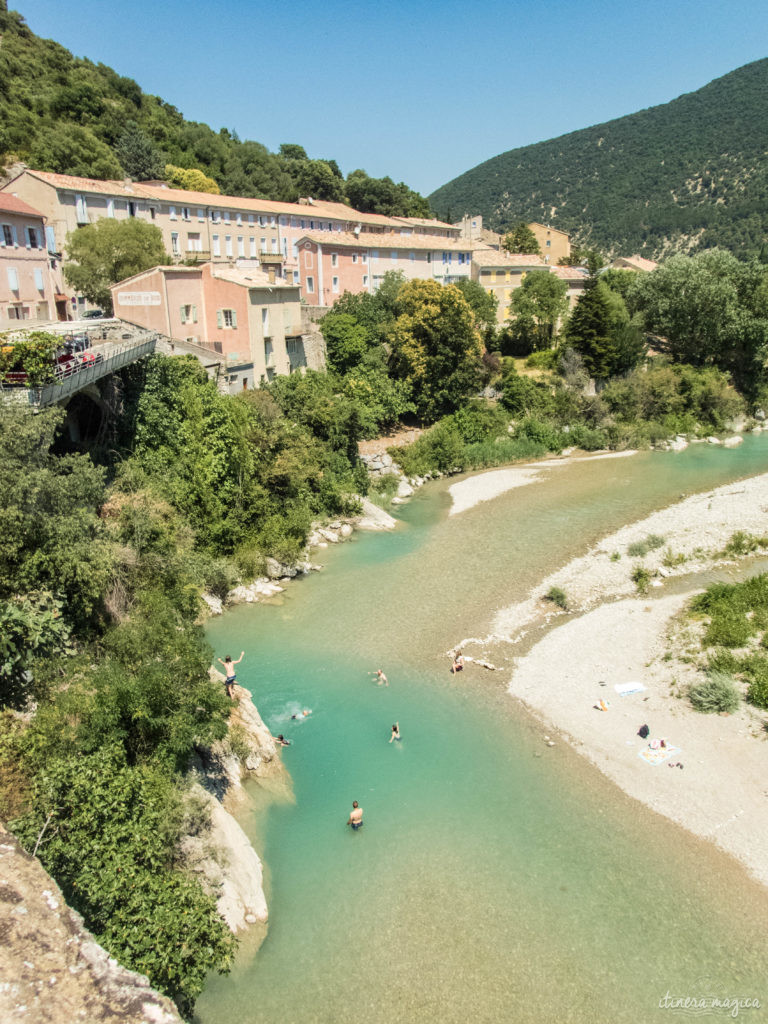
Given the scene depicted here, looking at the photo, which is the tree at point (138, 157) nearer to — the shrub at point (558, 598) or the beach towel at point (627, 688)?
the shrub at point (558, 598)

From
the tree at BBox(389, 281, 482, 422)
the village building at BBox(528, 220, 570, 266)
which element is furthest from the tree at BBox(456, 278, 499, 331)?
the village building at BBox(528, 220, 570, 266)

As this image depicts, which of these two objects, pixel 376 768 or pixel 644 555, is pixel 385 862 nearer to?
pixel 376 768

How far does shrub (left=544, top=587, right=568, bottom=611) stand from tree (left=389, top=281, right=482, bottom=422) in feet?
80.9

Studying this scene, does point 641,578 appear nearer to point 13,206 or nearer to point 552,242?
point 13,206

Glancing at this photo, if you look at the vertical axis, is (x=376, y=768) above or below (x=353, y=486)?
below

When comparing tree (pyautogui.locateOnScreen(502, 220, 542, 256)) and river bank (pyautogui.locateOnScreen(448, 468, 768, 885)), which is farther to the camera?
tree (pyautogui.locateOnScreen(502, 220, 542, 256))

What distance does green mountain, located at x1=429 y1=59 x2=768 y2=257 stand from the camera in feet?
448

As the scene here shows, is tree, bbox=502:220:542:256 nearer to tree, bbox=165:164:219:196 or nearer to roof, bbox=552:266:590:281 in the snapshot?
roof, bbox=552:266:590:281

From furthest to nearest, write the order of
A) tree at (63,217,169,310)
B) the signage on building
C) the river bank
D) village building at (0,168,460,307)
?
1. village building at (0,168,460,307)
2. tree at (63,217,169,310)
3. the signage on building
4. the river bank

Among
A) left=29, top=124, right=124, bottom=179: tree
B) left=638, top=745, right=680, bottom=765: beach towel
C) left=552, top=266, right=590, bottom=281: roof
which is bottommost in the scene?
left=638, top=745, right=680, bottom=765: beach towel

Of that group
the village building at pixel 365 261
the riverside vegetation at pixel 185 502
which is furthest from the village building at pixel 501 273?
the riverside vegetation at pixel 185 502

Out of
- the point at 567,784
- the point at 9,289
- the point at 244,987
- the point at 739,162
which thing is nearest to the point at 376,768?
the point at 567,784

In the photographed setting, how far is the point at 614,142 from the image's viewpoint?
617 feet

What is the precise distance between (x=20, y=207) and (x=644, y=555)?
36.3m
